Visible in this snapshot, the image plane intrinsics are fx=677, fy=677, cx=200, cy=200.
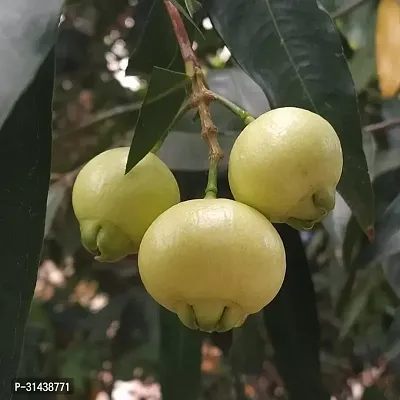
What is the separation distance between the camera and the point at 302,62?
1.47 ft

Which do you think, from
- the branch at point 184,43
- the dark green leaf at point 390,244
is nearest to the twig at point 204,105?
the branch at point 184,43

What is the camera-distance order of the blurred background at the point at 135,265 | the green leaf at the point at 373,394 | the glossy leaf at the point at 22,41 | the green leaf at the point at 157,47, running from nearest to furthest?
the glossy leaf at the point at 22,41
the green leaf at the point at 157,47
the blurred background at the point at 135,265
the green leaf at the point at 373,394

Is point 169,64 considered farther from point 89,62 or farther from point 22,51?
point 89,62

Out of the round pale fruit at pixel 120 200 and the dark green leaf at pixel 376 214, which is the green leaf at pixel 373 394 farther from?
the round pale fruit at pixel 120 200

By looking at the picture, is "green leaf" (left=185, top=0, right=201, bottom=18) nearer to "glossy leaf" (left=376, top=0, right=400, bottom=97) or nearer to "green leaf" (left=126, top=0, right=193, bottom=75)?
"green leaf" (left=126, top=0, right=193, bottom=75)

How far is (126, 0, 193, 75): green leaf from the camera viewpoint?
1.91 feet

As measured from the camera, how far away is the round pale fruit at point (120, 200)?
0.40m

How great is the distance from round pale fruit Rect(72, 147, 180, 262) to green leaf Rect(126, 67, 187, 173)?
0.5 inches

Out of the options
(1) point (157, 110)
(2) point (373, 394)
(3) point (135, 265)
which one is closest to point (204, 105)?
(1) point (157, 110)

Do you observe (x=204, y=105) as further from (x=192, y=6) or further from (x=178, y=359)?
(x=178, y=359)

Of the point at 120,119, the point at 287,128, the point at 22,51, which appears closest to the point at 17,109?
the point at 22,51

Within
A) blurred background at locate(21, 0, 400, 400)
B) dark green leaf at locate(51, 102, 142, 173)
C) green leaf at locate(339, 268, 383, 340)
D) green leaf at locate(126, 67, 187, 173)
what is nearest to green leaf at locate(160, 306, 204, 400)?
blurred background at locate(21, 0, 400, 400)

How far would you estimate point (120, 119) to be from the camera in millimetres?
904

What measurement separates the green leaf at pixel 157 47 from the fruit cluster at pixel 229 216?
0.67ft
